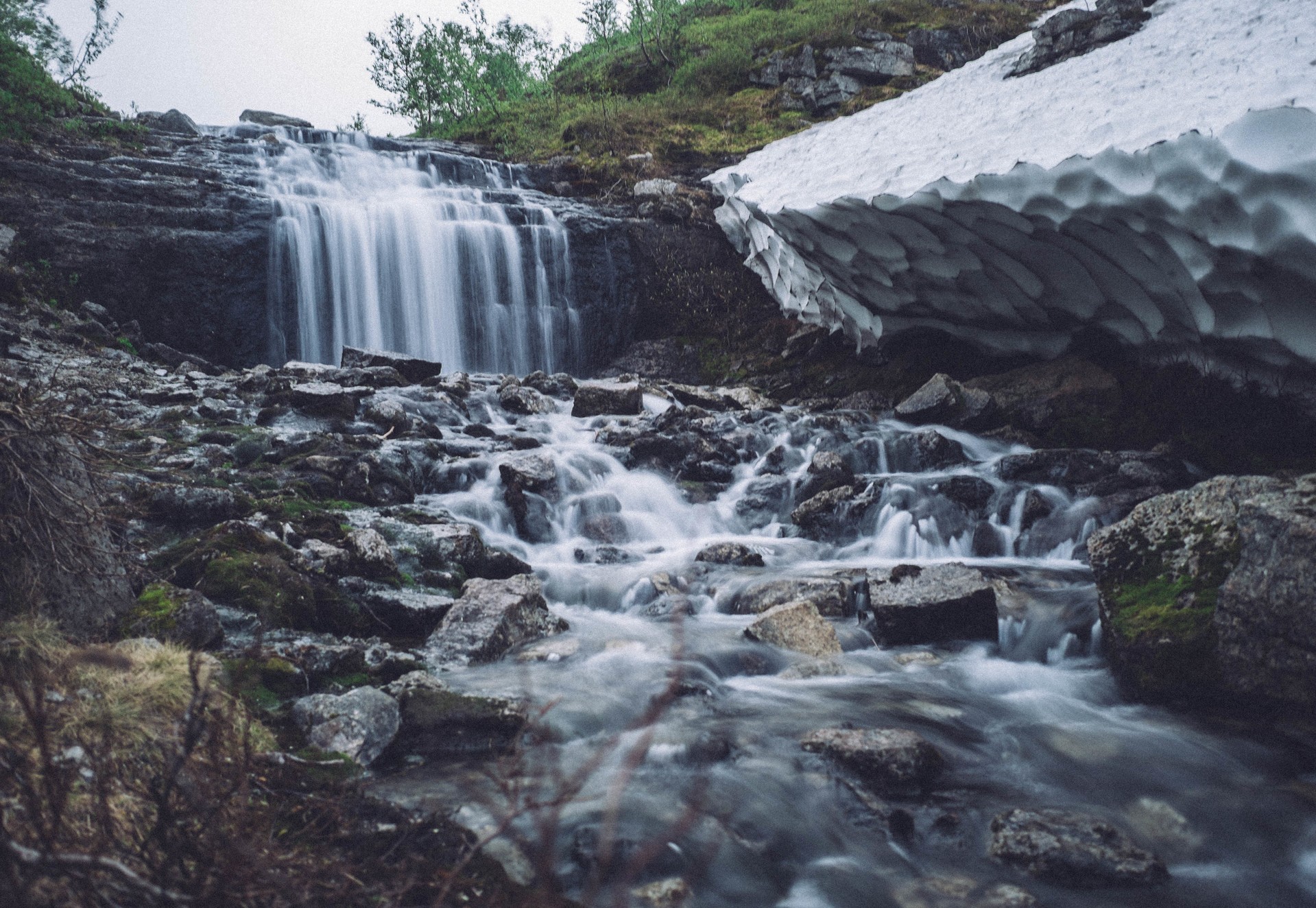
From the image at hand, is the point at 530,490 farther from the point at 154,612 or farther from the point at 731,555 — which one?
the point at 154,612

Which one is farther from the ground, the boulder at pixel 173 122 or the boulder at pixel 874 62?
the boulder at pixel 874 62

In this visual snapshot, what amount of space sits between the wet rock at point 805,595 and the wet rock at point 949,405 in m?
4.45

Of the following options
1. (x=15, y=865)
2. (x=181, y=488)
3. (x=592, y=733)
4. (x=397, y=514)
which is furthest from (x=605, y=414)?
(x=15, y=865)

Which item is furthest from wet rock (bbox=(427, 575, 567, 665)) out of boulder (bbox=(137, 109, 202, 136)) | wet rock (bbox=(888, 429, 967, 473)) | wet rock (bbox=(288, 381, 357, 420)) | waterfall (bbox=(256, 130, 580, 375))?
boulder (bbox=(137, 109, 202, 136))

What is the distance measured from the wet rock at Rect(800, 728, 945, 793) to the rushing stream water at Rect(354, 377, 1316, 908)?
86 millimetres

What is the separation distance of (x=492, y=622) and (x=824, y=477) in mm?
4685

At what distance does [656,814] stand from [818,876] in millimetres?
666

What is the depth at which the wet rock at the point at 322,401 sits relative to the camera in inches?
349

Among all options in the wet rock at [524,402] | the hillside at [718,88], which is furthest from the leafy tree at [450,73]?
the wet rock at [524,402]

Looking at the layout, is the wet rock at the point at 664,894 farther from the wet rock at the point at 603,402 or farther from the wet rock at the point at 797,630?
the wet rock at the point at 603,402

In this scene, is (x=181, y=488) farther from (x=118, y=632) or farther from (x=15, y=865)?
(x=15, y=865)

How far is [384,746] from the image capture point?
3.09 m

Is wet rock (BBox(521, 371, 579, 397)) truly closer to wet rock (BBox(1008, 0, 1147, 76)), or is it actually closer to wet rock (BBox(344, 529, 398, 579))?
wet rock (BBox(344, 529, 398, 579))

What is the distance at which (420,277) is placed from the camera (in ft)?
48.5
